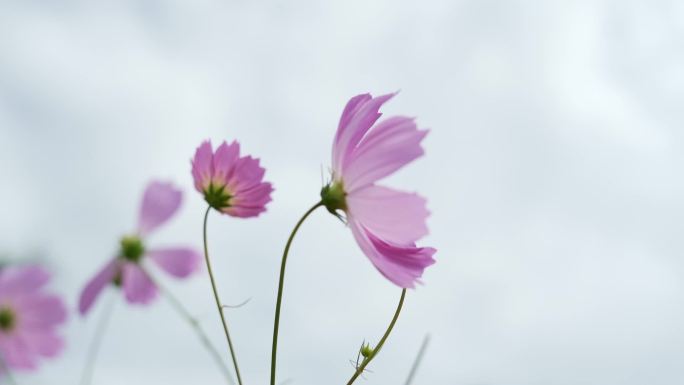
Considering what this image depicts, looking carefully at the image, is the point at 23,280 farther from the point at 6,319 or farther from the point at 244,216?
the point at 244,216

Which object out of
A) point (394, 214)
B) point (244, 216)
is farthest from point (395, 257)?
point (244, 216)

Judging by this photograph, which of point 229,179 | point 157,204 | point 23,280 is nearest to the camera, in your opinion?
point 229,179

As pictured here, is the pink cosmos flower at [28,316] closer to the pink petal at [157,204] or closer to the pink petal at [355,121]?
the pink petal at [157,204]

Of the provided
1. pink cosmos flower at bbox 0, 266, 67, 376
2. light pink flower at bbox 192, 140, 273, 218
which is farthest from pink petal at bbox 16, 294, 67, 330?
light pink flower at bbox 192, 140, 273, 218

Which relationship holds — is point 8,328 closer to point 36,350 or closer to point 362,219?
point 36,350

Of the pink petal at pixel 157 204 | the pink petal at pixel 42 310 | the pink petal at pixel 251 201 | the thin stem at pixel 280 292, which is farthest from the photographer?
the pink petal at pixel 157 204

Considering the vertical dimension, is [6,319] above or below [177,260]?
below

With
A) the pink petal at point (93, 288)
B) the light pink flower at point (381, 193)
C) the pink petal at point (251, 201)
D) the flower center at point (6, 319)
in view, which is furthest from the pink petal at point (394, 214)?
the flower center at point (6, 319)

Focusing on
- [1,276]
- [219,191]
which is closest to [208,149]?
[219,191]

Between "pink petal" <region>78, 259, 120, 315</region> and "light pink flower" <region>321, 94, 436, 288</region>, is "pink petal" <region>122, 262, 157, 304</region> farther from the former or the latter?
"light pink flower" <region>321, 94, 436, 288</region>
